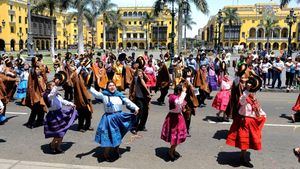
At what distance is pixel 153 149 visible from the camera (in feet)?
22.8

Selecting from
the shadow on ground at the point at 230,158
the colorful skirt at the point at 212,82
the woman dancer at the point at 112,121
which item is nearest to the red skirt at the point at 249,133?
the shadow on ground at the point at 230,158

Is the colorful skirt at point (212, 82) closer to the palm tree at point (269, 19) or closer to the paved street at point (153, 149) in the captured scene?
the paved street at point (153, 149)

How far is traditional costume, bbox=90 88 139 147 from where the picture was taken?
5898mm

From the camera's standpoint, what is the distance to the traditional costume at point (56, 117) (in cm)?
637

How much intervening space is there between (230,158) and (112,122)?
244 centimetres

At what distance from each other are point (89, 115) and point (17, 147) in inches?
73.2

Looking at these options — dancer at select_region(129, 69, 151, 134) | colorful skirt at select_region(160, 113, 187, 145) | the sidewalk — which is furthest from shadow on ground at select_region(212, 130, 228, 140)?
the sidewalk

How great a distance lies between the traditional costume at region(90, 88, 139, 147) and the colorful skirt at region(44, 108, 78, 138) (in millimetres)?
820

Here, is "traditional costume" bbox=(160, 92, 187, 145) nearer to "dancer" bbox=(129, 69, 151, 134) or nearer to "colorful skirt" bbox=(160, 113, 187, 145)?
"colorful skirt" bbox=(160, 113, 187, 145)

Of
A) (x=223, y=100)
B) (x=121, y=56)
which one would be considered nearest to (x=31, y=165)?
(x=223, y=100)

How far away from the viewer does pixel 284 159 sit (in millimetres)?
6379

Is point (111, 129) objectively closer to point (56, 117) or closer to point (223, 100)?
point (56, 117)

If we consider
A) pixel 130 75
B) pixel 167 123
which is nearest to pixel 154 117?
pixel 130 75

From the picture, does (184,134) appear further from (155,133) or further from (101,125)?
(155,133)
